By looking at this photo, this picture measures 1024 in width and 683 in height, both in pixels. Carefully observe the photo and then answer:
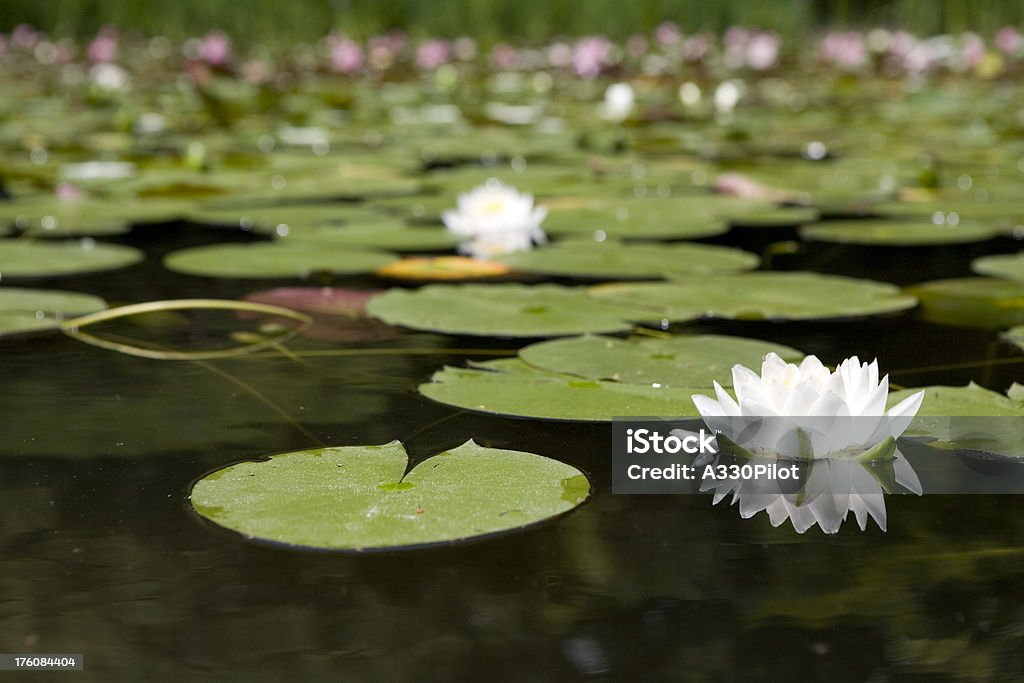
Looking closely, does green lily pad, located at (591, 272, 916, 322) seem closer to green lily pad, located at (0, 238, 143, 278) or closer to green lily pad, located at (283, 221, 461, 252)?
green lily pad, located at (283, 221, 461, 252)

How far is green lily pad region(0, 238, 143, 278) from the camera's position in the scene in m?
2.00

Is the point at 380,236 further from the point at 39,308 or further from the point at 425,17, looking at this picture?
the point at 425,17

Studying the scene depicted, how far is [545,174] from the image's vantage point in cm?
334

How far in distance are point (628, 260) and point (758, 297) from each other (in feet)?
1.05

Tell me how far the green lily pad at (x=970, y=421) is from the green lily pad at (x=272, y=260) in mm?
1012

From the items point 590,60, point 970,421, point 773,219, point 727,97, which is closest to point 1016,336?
point 970,421

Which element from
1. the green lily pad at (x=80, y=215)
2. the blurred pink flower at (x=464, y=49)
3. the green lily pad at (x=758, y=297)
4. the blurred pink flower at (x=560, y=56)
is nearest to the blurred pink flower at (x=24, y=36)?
the blurred pink flower at (x=464, y=49)

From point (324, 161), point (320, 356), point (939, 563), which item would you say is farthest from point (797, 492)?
point (324, 161)

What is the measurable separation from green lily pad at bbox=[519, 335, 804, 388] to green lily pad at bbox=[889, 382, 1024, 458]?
18cm

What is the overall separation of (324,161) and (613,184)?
909 mm

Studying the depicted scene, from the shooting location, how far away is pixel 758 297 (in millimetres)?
1770

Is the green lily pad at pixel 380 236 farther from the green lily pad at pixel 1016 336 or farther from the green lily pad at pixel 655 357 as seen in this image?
the green lily pad at pixel 1016 336

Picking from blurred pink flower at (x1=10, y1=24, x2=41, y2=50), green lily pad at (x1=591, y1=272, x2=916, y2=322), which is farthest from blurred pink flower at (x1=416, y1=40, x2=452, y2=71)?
green lily pad at (x1=591, y1=272, x2=916, y2=322)

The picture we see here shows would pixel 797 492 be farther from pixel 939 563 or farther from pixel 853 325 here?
pixel 853 325
